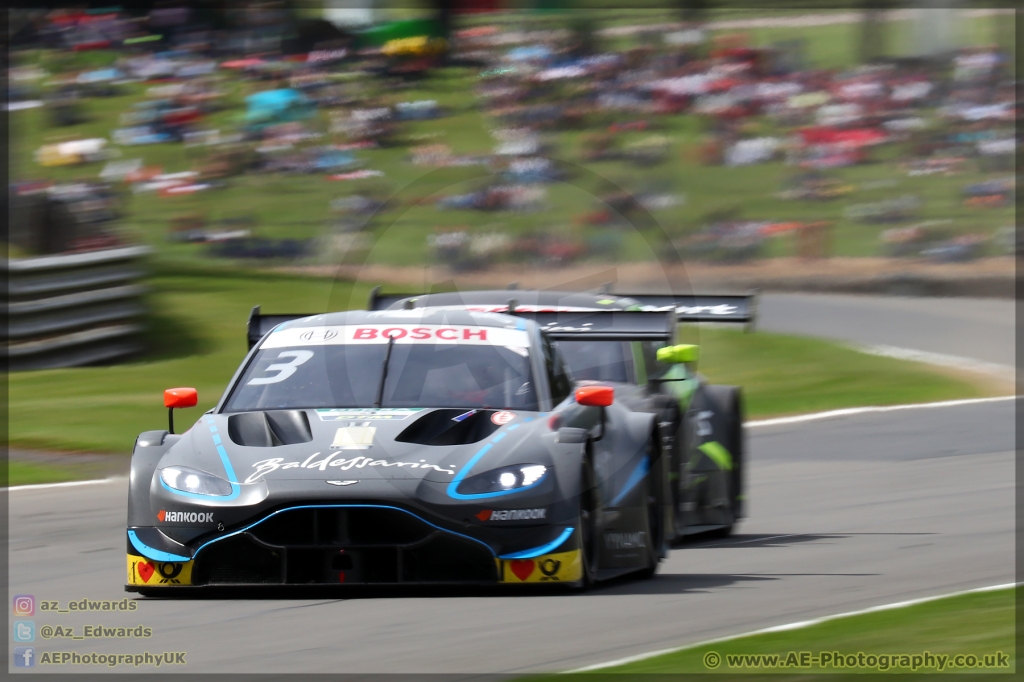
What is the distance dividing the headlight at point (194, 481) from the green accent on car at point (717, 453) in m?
3.12

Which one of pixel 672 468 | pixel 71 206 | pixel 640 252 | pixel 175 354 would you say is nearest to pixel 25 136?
pixel 71 206

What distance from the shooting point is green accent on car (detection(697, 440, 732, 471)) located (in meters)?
7.82

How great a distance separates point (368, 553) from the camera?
17.4 ft

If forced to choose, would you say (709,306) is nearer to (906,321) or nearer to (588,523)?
(588,523)

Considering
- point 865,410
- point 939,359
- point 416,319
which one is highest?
point 416,319

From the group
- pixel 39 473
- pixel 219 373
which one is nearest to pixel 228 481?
pixel 39 473

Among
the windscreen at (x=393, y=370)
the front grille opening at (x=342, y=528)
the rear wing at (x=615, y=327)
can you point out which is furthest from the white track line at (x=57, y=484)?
the front grille opening at (x=342, y=528)

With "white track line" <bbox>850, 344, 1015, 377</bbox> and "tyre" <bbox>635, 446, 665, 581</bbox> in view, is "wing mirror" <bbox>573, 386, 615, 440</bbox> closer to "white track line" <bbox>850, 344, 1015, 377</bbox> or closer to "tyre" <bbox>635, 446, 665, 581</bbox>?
"tyre" <bbox>635, 446, 665, 581</bbox>

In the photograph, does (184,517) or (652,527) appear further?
(652,527)

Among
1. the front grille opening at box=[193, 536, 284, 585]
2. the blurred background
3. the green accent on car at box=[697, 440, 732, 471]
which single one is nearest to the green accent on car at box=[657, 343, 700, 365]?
the green accent on car at box=[697, 440, 732, 471]

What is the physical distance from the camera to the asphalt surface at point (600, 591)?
179 inches

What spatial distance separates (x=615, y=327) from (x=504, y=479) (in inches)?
60.4

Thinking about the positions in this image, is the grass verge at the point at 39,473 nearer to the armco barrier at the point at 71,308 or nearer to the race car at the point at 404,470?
the armco barrier at the point at 71,308

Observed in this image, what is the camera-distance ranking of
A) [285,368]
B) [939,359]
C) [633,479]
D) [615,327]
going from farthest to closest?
1. [939,359]
2. [615,327]
3. [285,368]
4. [633,479]
